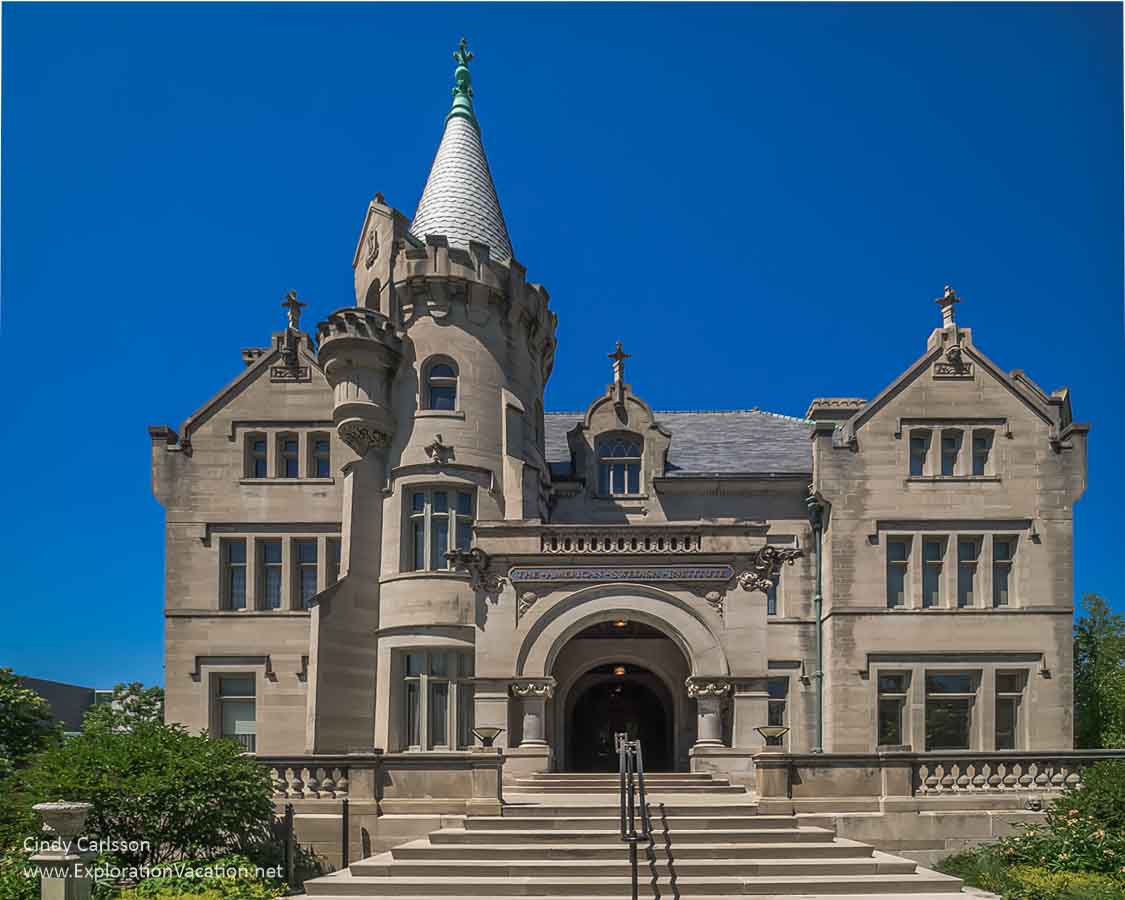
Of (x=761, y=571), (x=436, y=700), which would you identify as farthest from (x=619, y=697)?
Result: (x=761, y=571)

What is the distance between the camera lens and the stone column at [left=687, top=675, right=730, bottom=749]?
22.8m

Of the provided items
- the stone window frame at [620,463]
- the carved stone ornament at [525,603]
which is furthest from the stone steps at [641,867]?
the stone window frame at [620,463]

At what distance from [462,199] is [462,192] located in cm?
31

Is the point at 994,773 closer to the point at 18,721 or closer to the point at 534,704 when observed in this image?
the point at 534,704

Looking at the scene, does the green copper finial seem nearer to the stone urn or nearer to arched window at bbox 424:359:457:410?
arched window at bbox 424:359:457:410

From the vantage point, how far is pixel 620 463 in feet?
105

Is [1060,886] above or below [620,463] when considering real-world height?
below

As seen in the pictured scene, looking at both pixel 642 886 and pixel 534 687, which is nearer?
pixel 642 886

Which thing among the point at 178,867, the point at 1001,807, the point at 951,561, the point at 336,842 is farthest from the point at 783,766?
the point at 951,561

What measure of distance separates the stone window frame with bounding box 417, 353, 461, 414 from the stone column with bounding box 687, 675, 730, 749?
373 inches

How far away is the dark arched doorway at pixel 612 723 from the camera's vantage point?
28.3 m

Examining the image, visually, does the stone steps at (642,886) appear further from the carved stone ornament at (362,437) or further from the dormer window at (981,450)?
the dormer window at (981,450)

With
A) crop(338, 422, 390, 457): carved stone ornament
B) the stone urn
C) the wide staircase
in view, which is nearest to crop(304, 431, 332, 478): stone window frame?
crop(338, 422, 390, 457): carved stone ornament

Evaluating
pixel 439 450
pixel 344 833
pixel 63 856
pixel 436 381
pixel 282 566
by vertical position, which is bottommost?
pixel 344 833
